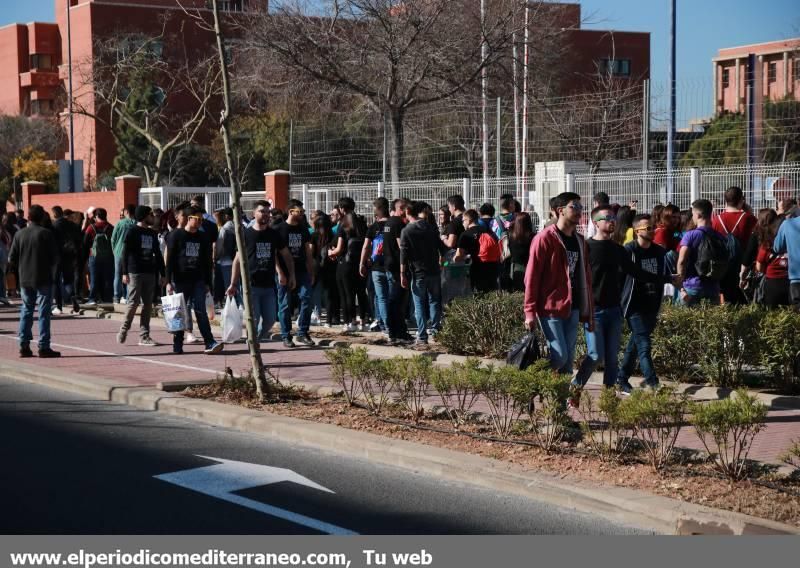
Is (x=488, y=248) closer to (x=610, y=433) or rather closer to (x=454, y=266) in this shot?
(x=454, y=266)

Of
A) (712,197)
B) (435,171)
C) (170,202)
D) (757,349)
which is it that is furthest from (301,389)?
Result: (170,202)

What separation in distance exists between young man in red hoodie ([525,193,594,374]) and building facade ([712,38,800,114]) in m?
27.1

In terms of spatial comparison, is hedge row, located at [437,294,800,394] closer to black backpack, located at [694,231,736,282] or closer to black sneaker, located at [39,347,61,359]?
black backpack, located at [694,231,736,282]

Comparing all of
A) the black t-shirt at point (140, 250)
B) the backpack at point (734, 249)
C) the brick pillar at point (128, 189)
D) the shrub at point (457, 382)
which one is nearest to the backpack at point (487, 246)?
the backpack at point (734, 249)

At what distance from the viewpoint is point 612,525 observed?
7129 millimetres

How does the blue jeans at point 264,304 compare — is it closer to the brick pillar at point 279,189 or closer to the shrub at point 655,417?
the shrub at point 655,417

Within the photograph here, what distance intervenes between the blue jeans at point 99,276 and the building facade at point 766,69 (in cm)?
2082

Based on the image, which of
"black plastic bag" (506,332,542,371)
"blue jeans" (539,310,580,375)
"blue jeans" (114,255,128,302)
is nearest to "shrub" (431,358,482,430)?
"black plastic bag" (506,332,542,371)

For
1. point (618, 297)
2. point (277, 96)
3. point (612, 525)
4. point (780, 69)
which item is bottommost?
point (612, 525)

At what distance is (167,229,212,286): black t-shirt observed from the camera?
14.8 metres

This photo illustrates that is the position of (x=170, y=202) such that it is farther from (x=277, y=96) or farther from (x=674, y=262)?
(x=674, y=262)

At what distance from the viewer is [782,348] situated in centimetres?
1086

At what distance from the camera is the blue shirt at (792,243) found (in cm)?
1155
